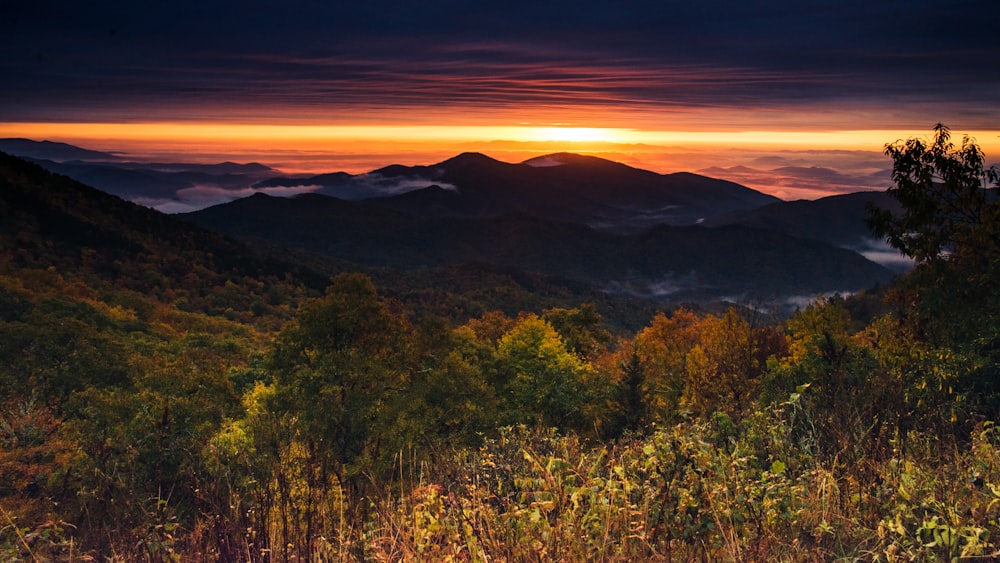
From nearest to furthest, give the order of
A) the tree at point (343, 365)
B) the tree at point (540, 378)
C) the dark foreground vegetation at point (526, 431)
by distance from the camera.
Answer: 1. the dark foreground vegetation at point (526, 431)
2. the tree at point (343, 365)
3. the tree at point (540, 378)

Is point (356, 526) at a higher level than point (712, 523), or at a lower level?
lower

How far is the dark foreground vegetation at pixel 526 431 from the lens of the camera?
15.4ft

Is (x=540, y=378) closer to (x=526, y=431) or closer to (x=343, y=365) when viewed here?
(x=343, y=365)

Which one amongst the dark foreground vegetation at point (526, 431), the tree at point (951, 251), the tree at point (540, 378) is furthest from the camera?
the tree at point (540, 378)

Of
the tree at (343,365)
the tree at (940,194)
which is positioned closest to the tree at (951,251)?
the tree at (940,194)

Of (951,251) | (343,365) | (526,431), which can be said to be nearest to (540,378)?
(343,365)

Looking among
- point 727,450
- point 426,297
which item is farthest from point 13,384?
point 426,297

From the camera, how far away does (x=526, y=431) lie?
8.19 metres

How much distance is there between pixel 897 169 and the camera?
1936cm

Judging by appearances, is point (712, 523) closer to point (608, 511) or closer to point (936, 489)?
point (608, 511)

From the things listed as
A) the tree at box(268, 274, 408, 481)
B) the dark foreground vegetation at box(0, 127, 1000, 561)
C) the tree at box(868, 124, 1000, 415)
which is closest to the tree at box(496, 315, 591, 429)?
the dark foreground vegetation at box(0, 127, 1000, 561)

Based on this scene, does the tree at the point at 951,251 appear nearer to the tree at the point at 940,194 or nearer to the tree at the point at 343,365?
the tree at the point at 940,194

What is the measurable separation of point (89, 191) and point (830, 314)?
204 meters

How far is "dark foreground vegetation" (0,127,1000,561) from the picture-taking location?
4688mm
